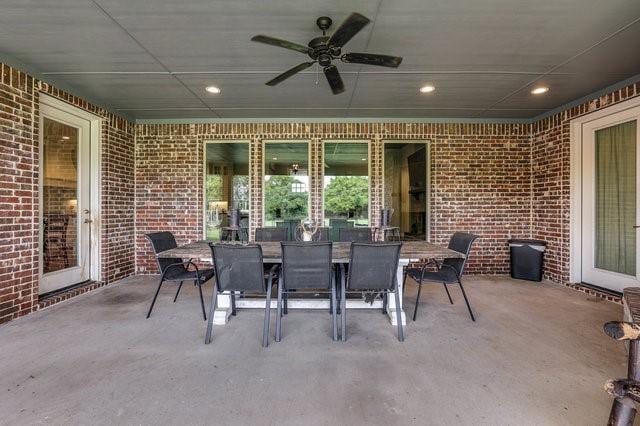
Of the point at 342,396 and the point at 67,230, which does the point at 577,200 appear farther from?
the point at 67,230

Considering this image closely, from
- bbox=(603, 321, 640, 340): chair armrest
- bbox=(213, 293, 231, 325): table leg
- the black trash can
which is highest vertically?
bbox=(603, 321, 640, 340): chair armrest

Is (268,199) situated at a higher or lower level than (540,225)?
higher

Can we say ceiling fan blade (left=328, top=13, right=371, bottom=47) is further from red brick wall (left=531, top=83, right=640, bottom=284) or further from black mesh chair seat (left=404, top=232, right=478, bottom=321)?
red brick wall (left=531, top=83, right=640, bottom=284)

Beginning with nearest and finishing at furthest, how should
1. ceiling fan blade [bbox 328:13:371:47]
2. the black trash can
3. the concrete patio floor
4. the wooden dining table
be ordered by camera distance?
1. the concrete patio floor
2. ceiling fan blade [bbox 328:13:371:47]
3. the wooden dining table
4. the black trash can

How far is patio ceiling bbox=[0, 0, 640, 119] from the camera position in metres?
2.43

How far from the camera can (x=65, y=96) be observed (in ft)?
12.8

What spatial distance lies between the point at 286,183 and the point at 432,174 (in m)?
2.54

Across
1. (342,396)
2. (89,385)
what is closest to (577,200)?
(342,396)

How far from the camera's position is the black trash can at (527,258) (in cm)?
482

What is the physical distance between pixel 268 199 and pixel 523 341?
160 inches

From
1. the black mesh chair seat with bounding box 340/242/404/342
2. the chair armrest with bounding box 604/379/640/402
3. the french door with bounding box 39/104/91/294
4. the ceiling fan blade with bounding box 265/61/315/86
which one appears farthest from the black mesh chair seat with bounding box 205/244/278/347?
the french door with bounding box 39/104/91/294

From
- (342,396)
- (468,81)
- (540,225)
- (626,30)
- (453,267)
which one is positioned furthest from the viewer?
(540,225)

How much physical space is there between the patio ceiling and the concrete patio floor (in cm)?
269

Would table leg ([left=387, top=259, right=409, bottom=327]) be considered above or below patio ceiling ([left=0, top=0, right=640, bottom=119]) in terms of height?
below
